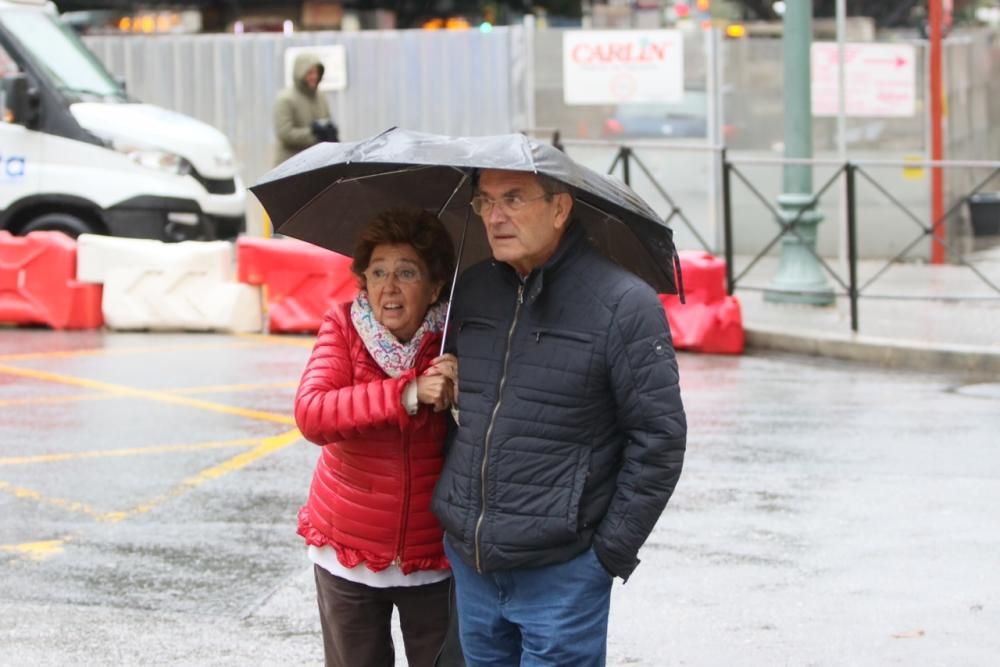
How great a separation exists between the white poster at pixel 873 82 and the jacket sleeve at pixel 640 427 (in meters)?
14.1

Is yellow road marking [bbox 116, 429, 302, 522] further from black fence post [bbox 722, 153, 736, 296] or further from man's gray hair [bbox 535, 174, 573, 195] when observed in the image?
black fence post [bbox 722, 153, 736, 296]

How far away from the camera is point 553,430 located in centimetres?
377

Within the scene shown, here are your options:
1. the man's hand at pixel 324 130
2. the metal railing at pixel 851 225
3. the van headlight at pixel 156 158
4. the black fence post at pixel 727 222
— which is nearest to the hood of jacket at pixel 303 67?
the man's hand at pixel 324 130

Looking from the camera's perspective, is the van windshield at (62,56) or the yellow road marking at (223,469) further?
the van windshield at (62,56)

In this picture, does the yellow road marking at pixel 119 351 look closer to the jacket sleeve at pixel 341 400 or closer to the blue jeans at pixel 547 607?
the jacket sleeve at pixel 341 400

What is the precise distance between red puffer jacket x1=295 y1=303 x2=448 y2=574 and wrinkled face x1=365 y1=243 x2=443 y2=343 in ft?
0.23

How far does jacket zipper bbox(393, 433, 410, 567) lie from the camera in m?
4.07

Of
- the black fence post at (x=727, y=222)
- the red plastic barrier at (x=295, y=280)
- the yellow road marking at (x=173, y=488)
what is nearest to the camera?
the yellow road marking at (x=173, y=488)

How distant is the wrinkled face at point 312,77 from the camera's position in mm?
16547

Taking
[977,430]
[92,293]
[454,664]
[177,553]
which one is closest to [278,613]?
[177,553]

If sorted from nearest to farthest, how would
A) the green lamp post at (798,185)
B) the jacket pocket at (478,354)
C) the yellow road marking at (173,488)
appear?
the jacket pocket at (478,354), the yellow road marking at (173,488), the green lamp post at (798,185)

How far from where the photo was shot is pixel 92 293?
13.7 m

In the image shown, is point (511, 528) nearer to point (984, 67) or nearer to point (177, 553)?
point (177, 553)

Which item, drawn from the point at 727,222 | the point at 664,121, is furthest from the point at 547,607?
the point at 664,121
